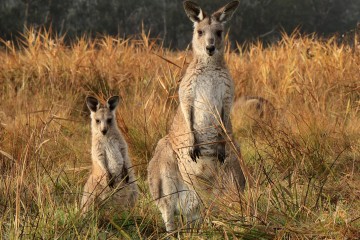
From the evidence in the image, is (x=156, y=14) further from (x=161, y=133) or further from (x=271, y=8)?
(x=161, y=133)

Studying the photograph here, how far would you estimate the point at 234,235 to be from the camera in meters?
2.95

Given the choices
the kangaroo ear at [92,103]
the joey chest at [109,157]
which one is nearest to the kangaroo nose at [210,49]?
the joey chest at [109,157]

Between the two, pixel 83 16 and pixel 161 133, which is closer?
pixel 161 133

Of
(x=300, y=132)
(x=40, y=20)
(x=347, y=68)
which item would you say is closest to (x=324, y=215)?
(x=300, y=132)

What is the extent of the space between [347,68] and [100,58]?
3.66m

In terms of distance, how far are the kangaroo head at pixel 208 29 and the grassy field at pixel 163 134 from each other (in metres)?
0.57

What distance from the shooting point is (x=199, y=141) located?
422 cm

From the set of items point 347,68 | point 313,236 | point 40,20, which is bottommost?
point 313,236

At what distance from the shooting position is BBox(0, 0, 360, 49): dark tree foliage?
30.5 meters

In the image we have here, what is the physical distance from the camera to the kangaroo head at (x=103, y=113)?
551 centimetres

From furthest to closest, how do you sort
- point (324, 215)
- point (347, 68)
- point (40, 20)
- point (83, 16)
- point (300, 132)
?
point (83, 16), point (40, 20), point (347, 68), point (300, 132), point (324, 215)

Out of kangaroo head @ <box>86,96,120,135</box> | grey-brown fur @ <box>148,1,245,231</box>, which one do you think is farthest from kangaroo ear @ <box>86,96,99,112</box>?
grey-brown fur @ <box>148,1,245,231</box>

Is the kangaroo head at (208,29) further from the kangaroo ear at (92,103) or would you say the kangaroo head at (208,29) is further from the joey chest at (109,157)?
the kangaroo ear at (92,103)

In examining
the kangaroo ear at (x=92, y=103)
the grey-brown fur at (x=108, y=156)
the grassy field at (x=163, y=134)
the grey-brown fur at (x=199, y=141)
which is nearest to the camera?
the grassy field at (x=163, y=134)
